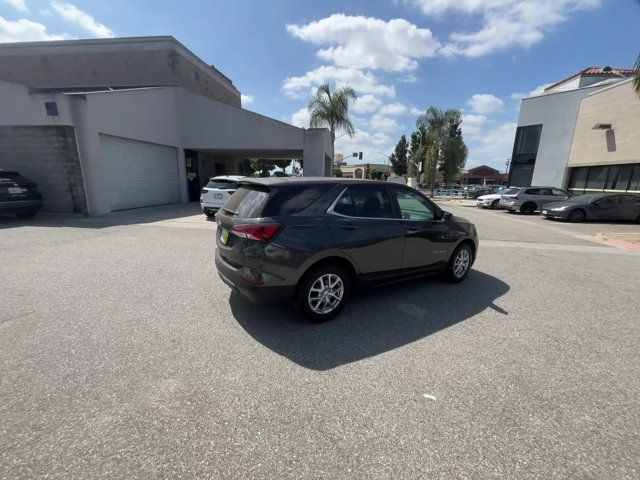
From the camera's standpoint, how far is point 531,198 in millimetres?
16984

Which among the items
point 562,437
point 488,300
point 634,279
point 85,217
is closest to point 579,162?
point 634,279

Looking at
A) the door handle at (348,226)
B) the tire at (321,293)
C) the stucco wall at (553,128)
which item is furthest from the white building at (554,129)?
the tire at (321,293)

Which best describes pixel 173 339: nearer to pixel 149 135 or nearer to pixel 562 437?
pixel 562 437

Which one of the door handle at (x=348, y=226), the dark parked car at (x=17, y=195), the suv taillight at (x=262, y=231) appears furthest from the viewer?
the dark parked car at (x=17, y=195)

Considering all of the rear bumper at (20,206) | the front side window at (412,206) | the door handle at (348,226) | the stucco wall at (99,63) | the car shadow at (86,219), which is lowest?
the car shadow at (86,219)

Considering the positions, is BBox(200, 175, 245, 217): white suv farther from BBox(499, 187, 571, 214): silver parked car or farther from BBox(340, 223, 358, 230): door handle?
BBox(499, 187, 571, 214): silver parked car

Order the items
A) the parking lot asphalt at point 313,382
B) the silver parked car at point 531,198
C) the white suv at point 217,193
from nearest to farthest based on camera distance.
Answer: the parking lot asphalt at point 313,382 → the white suv at point 217,193 → the silver parked car at point 531,198

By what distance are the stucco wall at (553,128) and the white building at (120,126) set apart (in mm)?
16539

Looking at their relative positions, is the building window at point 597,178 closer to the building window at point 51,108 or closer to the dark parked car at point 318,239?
the dark parked car at point 318,239

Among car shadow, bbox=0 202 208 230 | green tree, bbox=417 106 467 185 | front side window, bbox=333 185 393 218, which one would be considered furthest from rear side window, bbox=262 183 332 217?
green tree, bbox=417 106 467 185

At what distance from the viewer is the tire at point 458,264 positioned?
195 inches

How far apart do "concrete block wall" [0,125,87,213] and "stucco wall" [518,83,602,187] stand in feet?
90.6

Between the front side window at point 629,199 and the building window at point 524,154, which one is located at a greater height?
the building window at point 524,154

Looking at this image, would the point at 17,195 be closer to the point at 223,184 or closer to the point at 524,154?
the point at 223,184
